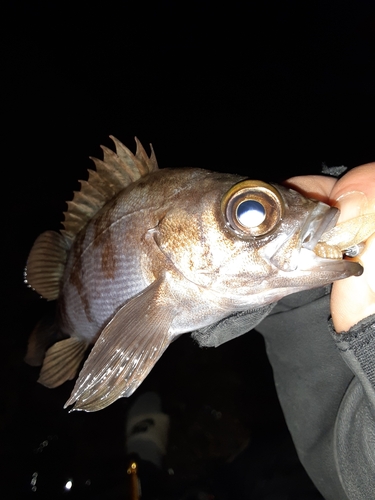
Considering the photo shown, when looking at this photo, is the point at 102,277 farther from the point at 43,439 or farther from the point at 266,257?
the point at 43,439

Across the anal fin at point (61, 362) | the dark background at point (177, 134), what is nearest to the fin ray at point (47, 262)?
the anal fin at point (61, 362)

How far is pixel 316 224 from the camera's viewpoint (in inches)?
40.9

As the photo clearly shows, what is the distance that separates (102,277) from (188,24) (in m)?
5.81

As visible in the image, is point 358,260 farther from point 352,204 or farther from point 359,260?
point 352,204

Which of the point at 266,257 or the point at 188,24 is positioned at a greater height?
the point at 188,24

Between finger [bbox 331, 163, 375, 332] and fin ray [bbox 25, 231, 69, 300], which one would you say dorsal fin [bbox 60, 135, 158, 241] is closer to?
fin ray [bbox 25, 231, 69, 300]

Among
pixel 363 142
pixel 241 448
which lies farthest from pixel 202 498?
pixel 363 142

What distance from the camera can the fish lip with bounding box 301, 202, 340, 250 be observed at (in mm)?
1027

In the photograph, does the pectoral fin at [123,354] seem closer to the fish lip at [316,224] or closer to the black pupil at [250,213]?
the black pupil at [250,213]

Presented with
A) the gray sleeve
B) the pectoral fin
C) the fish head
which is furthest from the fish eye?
the gray sleeve

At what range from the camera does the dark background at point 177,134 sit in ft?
10.3

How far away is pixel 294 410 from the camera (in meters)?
2.25

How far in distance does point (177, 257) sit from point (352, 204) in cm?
60

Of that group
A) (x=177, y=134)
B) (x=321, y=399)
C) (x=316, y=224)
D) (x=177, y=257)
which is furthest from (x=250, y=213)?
(x=177, y=134)
